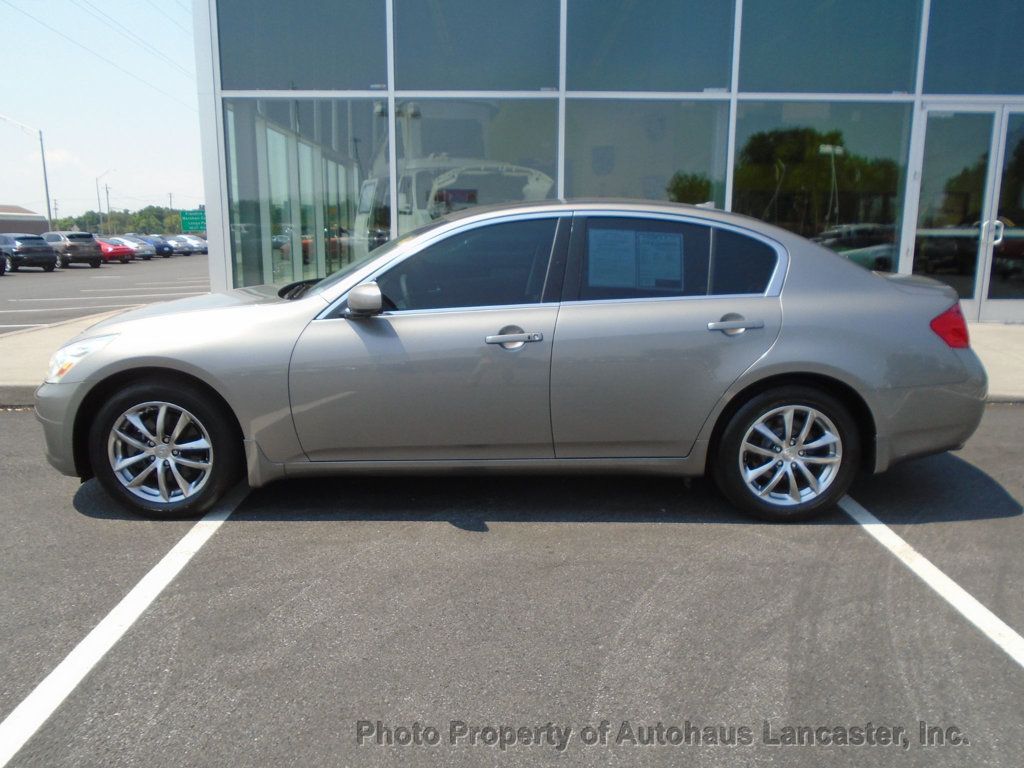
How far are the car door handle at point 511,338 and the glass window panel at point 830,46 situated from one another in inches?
289

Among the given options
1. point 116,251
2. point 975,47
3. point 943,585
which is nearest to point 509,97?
point 975,47

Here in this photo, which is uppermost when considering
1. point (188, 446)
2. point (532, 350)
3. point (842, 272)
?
point (842, 272)

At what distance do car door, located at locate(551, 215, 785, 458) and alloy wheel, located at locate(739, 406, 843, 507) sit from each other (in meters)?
0.32

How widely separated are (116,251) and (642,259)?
44.3 m

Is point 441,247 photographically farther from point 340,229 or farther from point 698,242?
point 340,229

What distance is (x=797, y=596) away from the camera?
3.43 metres

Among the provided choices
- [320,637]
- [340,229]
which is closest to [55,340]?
[340,229]

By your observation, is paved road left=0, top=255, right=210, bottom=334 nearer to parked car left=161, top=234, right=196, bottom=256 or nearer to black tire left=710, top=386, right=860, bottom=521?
black tire left=710, top=386, right=860, bottom=521

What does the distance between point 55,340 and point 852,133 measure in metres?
9.92

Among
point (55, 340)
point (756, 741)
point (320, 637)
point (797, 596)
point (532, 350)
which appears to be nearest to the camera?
point (756, 741)

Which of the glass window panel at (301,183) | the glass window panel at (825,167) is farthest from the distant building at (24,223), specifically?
the glass window panel at (825,167)

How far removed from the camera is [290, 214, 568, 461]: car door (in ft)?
13.2

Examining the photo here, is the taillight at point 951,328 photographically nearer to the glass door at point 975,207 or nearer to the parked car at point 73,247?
the glass door at point 975,207

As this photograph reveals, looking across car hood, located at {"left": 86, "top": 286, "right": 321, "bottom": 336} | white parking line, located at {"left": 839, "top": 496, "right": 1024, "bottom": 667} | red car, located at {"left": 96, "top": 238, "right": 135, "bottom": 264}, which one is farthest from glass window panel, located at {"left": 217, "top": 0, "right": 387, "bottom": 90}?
red car, located at {"left": 96, "top": 238, "right": 135, "bottom": 264}
